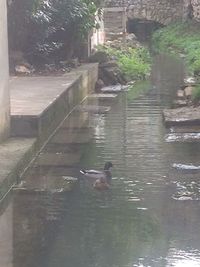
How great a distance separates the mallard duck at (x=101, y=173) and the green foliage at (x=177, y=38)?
18.1m

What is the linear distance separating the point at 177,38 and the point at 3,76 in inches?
933

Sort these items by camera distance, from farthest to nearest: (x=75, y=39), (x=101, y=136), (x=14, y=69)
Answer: (x=75, y=39), (x=14, y=69), (x=101, y=136)

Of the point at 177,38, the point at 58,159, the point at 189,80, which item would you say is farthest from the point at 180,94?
the point at 177,38

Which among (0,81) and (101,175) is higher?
(0,81)

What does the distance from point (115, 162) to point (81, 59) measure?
346 inches

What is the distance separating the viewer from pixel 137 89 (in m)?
15.9

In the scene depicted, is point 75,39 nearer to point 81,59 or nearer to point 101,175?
point 81,59

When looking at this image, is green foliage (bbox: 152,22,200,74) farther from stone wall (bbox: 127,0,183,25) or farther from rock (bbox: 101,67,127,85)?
rock (bbox: 101,67,127,85)

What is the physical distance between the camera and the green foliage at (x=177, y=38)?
2812 cm

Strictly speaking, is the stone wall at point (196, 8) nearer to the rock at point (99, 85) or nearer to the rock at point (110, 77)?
the rock at point (110, 77)

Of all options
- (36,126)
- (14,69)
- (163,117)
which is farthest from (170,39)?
(36,126)

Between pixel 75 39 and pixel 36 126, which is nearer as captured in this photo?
pixel 36 126

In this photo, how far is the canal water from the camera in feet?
18.1

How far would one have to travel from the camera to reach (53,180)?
7707 mm
